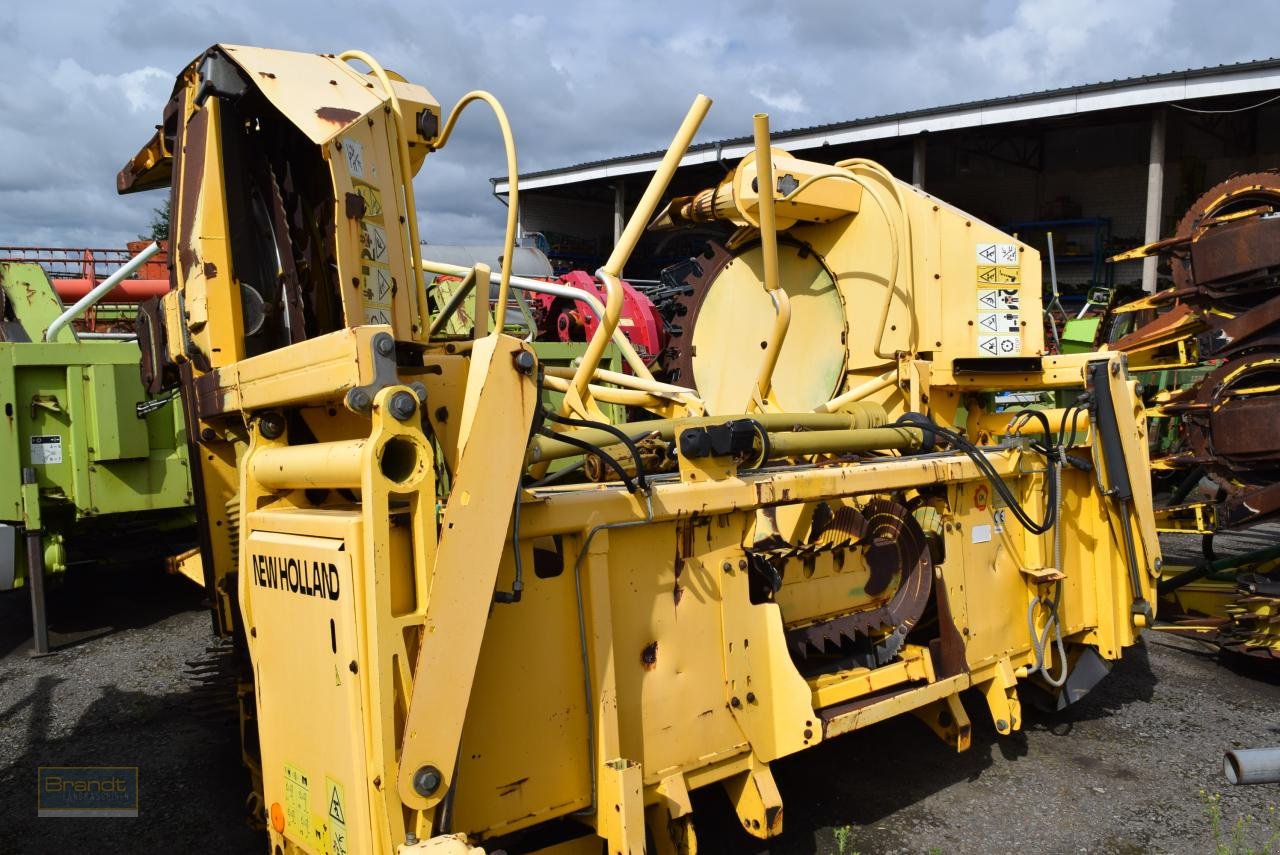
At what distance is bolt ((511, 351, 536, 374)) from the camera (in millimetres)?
2039

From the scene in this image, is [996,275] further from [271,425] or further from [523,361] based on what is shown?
[271,425]

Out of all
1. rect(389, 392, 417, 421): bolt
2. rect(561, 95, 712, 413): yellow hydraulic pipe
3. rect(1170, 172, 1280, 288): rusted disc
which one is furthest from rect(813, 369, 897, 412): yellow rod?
rect(1170, 172, 1280, 288): rusted disc

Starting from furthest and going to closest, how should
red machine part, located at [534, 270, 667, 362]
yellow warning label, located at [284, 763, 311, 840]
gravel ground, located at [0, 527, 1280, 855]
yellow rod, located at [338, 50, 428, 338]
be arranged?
red machine part, located at [534, 270, 667, 362], gravel ground, located at [0, 527, 1280, 855], yellow rod, located at [338, 50, 428, 338], yellow warning label, located at [284, 763, 311, 840]

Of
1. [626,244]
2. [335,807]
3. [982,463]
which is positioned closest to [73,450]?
[626,244]

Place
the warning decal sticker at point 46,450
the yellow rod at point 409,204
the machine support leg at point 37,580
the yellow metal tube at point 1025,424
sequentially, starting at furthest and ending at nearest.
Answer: the warning decal sticker at point 46,450 < the machine support leg at point 37,580 < the yellow metal tube at point 1025,424 < the yellow rod at point 409,204

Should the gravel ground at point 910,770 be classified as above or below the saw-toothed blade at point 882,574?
below

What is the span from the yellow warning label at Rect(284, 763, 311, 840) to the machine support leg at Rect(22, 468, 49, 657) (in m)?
3.74

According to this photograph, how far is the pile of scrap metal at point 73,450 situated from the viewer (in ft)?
17.0

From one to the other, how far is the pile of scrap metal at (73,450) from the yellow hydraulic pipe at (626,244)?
3.30m

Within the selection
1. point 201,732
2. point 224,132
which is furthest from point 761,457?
point 201,732

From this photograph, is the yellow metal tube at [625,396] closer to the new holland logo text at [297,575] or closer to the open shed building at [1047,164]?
the new holland logo text at [297,575]

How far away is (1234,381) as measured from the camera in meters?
5.16

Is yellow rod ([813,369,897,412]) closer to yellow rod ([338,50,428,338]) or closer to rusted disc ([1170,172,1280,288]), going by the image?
yellow rod ([338,50,428,338])

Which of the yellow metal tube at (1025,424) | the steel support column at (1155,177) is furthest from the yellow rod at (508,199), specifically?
the steel support column at (1155,177)
